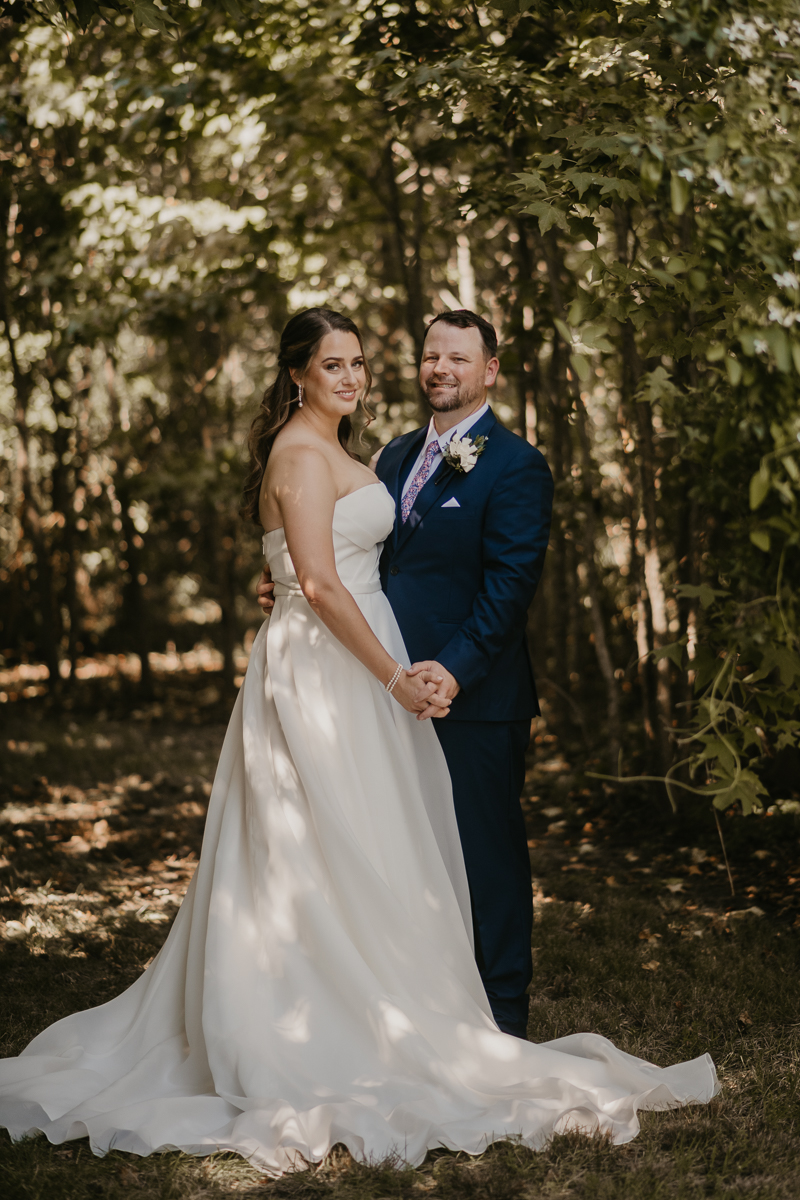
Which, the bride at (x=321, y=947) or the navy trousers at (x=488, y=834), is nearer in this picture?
the bride at (x=321, y=947)

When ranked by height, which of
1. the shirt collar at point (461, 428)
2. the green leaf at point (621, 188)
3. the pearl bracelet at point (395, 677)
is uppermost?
the green leaf at point (621, 188)

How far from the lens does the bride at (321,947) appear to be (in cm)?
268

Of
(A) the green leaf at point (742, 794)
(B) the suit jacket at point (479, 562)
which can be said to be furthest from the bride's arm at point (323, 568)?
(A) the green leaf at point (742, 794)

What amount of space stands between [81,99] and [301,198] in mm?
1627

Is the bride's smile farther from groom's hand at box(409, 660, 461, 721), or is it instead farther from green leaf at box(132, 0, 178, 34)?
green leaf at box(132, 0, 178, 34)

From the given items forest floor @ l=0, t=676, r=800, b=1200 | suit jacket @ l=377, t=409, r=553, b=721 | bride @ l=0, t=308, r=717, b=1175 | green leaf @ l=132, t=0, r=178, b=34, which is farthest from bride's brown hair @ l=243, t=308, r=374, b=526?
forest floor @ l=0, t=676, r=800, b=1200

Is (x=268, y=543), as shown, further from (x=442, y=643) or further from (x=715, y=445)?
(x=715, y=445)

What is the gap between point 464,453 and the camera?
3287 mm

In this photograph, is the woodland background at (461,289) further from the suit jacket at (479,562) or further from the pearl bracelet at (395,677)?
the pearl bracelet at (395,677)

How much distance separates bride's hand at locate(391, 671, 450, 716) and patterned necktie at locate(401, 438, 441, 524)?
60cm

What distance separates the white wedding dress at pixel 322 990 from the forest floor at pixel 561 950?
0.10 m

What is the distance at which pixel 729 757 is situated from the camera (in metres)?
2.65

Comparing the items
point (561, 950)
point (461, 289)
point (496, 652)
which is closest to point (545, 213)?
point (496, 652)

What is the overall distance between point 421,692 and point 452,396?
1.00m
